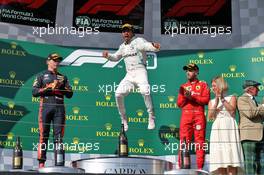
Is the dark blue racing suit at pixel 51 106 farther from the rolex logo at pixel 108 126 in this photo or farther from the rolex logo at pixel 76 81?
the rolex logo at pixel 76 81

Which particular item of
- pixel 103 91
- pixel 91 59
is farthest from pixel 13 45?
pixel 103 91

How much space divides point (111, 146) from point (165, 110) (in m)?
0.59

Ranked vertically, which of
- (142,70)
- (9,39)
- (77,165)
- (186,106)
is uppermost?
(9,39)

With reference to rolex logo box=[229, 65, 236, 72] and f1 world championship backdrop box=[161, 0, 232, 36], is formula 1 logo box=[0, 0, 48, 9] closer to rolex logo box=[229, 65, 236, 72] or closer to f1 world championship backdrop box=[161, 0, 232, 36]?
f1 world championship backdrop box=[161, 0, 232, 36]

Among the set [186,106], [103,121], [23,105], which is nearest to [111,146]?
[103,121]

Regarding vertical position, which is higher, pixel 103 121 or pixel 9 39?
pixel 9 39

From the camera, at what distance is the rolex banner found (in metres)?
6.21

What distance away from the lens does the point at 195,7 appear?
700 cm

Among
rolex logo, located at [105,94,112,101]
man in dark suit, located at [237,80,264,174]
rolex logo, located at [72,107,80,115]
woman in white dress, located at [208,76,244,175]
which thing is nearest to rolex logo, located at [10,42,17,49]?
rolex logo, located at [72,107,80,115]

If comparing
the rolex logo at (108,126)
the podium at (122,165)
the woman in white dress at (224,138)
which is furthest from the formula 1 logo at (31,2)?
the podium at (122,165)

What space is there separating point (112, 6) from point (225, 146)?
261 centimetres

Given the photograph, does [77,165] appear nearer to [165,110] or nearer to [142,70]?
[142,70]

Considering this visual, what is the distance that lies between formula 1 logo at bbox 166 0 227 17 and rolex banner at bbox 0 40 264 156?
447mm

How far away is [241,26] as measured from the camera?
679cm
